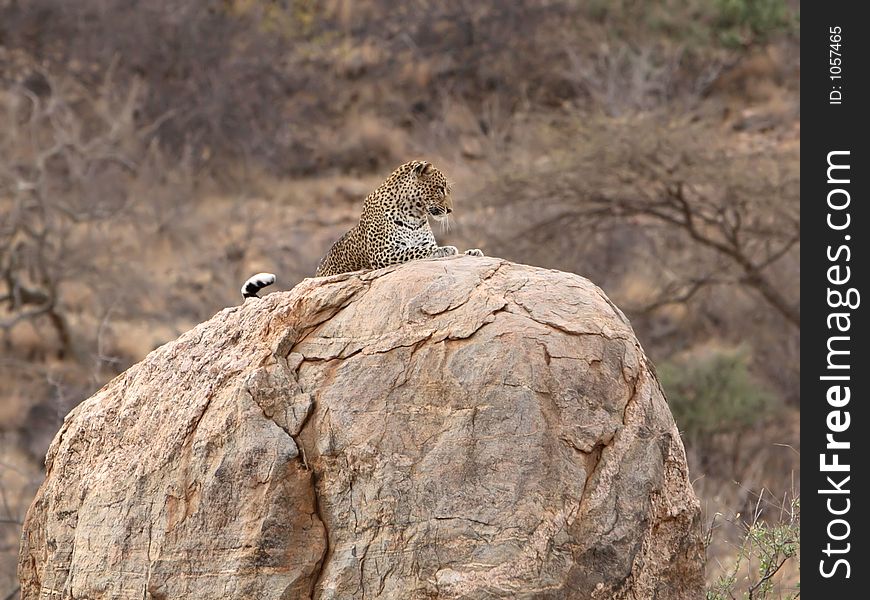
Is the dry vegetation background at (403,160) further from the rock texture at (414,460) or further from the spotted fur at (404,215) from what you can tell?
the rock texture at (414,460)

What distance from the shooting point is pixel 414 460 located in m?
5.09

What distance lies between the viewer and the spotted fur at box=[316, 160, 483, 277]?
22.8 ft

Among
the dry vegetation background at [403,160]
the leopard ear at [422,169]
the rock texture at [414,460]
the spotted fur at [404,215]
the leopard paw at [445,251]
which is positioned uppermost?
the dry vegetation background at [403,160]

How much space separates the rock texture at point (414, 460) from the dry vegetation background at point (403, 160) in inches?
351

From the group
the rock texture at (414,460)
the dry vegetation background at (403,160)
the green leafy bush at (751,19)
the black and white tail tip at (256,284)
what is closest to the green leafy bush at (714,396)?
the dry vegetation background at (403,160)

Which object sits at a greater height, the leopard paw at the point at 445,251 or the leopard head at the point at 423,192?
the leopard head at the point at 423,192

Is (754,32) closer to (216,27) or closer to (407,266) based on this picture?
(216,27)

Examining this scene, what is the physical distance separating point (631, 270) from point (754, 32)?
28.1ft

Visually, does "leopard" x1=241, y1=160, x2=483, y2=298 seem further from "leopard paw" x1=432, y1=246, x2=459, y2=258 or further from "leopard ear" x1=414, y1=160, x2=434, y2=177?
"leopard paw" x1=432, y1=246, x2=459, y2=258

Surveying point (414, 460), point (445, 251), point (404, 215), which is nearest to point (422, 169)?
point (404, 215)

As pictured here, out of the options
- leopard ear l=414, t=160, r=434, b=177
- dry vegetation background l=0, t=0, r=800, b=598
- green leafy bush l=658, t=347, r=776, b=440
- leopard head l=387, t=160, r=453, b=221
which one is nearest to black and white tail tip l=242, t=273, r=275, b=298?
leopard head l=387, t=160, r=453, b=221

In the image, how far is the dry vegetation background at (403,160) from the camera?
17.4m

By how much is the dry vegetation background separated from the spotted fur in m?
7.97
